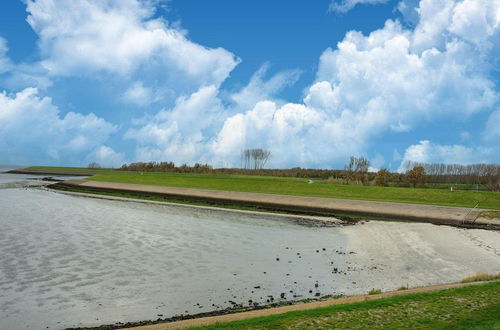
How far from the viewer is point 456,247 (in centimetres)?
1969

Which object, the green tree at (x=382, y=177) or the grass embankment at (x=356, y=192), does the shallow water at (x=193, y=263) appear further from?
the green tree at (x=382, y=177)

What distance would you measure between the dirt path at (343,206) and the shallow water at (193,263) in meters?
4.10

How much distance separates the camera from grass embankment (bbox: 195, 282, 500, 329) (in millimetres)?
7441

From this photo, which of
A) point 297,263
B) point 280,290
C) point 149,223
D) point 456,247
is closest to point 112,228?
point 149,223

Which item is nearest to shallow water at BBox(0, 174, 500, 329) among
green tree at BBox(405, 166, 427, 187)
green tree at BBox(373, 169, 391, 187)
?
green tree at BBox(373, 169, 391, 187)

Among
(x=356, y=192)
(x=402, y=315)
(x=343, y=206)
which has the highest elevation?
(x=356, y=192)

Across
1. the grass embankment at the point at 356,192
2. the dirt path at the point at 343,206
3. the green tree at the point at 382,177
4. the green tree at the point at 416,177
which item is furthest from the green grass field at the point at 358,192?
the green tree at the point at 416,177

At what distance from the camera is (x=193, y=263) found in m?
15.4

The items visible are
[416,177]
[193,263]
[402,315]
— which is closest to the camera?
[402,315]

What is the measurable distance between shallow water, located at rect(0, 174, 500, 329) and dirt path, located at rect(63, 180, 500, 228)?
410 cm

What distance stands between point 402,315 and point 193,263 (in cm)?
928

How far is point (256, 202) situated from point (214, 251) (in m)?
25.2

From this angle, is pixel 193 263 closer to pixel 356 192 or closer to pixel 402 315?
pixel 402 315

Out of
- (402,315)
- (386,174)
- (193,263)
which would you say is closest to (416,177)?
(386,174)
